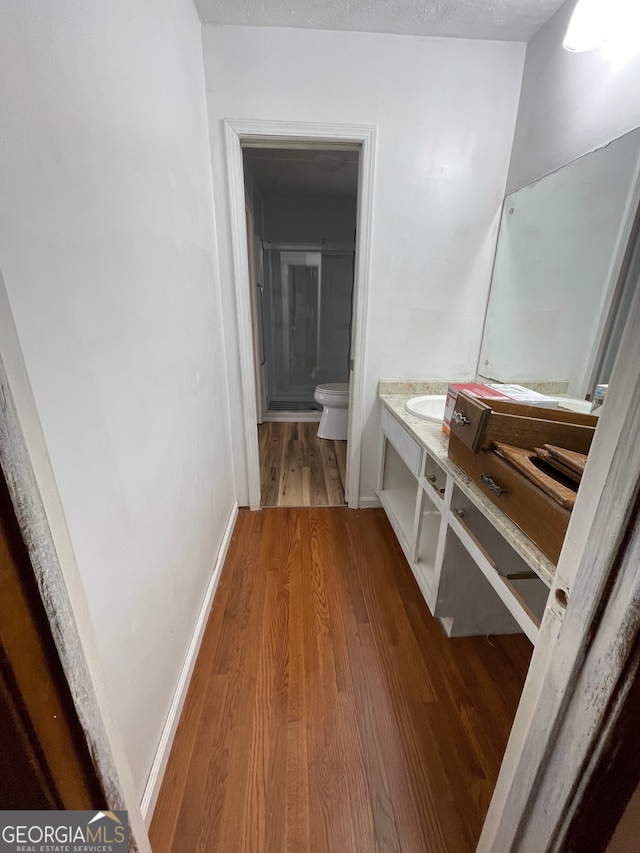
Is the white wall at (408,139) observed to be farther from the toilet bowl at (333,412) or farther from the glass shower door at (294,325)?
the glass shower door at (294,325)

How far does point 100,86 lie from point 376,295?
4.53 feet

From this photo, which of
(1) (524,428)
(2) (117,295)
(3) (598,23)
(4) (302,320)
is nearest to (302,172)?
(4) (302,320)

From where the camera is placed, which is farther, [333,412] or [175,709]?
[333,412]

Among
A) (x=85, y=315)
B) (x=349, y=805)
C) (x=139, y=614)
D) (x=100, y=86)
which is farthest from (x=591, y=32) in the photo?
(x=349, y=805)

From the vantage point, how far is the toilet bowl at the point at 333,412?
130 inches

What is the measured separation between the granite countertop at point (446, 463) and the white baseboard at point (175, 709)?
1.11 m

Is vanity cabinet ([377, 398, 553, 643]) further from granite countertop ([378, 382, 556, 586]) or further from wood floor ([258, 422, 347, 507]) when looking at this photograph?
wood floor ([258, 422, 347, 507])

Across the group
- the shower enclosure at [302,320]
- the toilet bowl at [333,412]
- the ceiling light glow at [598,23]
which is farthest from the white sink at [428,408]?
the shower enclosure at [302,320]

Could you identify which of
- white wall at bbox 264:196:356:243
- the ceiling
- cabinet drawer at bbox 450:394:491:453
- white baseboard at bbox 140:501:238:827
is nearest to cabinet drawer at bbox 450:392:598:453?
cabinet drawer at bbox 450:394:491:453

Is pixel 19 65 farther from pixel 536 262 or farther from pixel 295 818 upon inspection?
pixel 536 262

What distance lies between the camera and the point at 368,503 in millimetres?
2309

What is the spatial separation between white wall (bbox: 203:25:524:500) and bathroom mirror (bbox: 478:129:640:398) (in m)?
0.16

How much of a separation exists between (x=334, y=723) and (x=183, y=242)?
1715 millimetres

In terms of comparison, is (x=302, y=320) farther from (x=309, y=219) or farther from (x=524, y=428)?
(x=524, y=428)
